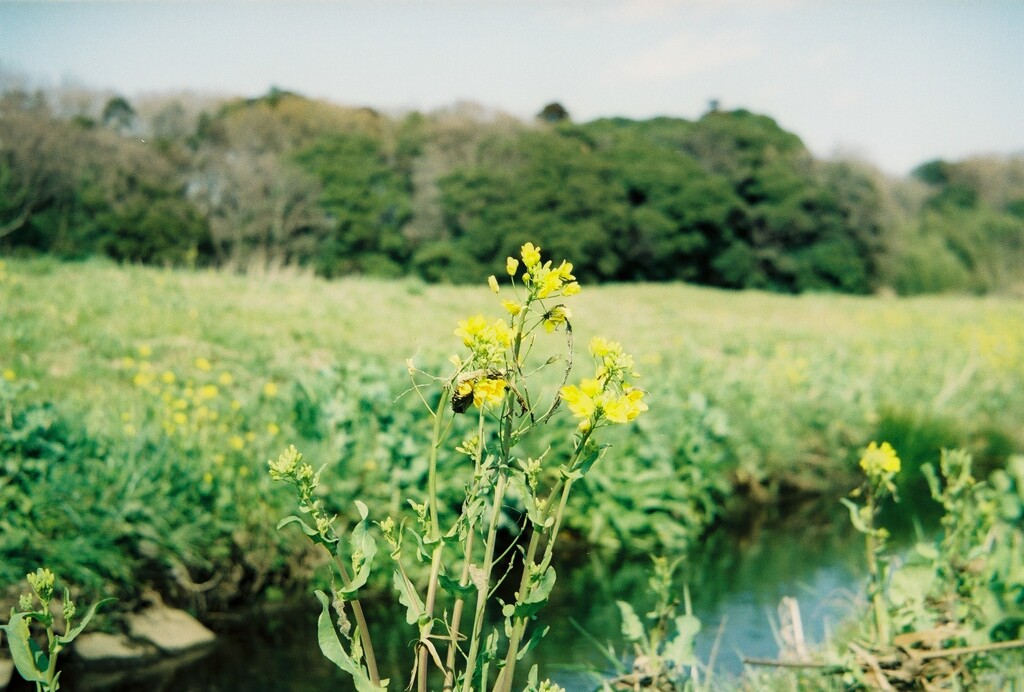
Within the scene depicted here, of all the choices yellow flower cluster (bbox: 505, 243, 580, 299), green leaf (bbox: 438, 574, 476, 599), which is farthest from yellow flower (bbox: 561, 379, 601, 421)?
green leaf (bbox: 438, 574, 476, 599)

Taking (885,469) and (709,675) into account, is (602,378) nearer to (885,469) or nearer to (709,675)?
(885,469)

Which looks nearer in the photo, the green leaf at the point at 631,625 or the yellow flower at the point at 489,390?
the yellow flower at the point at 489,390

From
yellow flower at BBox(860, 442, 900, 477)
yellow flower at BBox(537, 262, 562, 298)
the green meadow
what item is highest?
yellow flower at BBox(537, 262, 562, 298)

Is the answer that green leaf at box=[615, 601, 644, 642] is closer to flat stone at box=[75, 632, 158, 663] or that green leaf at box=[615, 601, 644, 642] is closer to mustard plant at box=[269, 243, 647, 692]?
mustard plant at box=[269, 243, 647, 692]

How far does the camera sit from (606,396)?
42.9 inches

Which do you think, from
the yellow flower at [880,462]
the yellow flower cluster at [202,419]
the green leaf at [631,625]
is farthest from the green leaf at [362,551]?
the yellow flower cluster at [202,419]

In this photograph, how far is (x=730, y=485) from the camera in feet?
17.6

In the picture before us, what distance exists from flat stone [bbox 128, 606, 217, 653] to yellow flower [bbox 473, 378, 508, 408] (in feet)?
8.29

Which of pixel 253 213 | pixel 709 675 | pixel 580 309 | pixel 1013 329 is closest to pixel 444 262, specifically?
pixel 253 213

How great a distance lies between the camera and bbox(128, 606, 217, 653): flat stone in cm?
311

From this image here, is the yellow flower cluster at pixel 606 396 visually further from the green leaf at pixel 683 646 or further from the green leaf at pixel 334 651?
the green leaf at pixel 683 646

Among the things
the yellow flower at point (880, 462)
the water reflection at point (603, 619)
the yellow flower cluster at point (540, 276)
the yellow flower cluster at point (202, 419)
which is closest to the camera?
the yellow flower cluster at point (540, 276)

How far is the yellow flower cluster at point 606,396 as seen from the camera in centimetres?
108

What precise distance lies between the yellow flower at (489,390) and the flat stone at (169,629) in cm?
253
